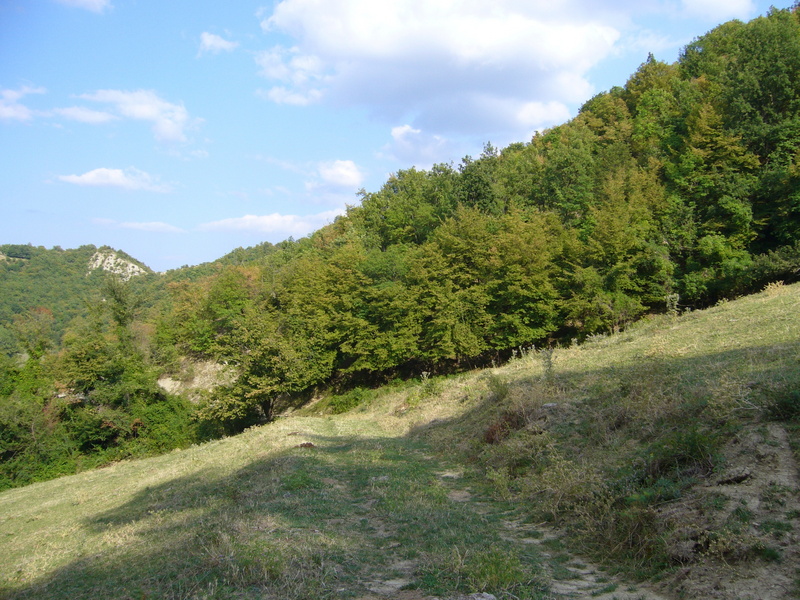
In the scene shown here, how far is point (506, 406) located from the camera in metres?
14.8

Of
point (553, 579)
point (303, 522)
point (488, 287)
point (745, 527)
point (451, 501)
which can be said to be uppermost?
point (488, 287)

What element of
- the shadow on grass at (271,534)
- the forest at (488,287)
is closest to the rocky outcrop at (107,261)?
the forest at (488,287)

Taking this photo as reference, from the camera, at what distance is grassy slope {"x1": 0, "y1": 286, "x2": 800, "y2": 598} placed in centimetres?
590

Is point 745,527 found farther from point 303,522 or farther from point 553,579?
point 303,522

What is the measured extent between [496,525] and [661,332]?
49.8 ft

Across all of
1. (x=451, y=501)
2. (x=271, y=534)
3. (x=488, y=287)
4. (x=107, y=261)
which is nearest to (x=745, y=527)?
(x=451, y=501)

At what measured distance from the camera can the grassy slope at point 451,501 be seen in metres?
5.90

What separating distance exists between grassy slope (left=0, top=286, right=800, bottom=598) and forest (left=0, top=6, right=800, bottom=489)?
17.8 m

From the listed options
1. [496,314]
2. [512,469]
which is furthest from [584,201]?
[512,469]

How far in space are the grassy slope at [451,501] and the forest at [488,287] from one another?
58.4 ft

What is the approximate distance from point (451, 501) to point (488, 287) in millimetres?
27181

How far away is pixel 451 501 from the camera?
9.82 m

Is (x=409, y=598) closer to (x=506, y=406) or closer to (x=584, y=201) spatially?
(x=506, y=406)

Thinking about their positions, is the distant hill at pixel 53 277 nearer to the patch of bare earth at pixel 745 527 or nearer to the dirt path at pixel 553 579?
the dirt path at pixel 553 579
